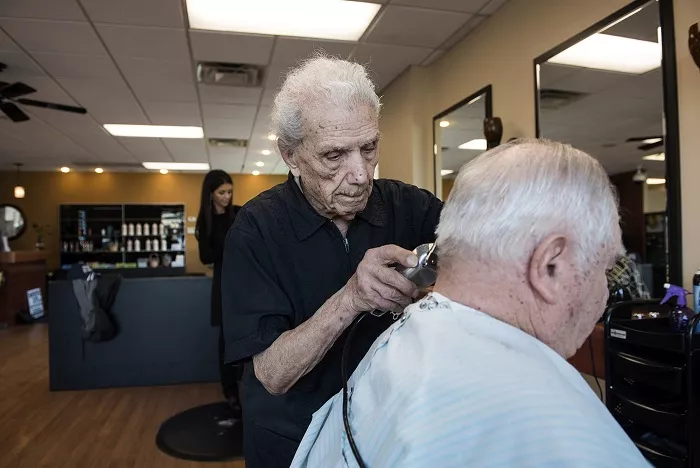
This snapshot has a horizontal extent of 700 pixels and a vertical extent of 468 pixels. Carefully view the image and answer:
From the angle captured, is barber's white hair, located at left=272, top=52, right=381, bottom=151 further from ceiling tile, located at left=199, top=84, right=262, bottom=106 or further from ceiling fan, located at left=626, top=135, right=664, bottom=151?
ceiling tile, located at left=199, top=84, right=262, bottom=106

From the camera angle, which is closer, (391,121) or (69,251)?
(391,121)

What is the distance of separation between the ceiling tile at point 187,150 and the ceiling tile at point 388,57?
405 centimetres

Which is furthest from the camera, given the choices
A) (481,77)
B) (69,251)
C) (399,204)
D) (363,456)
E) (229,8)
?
(69,251)

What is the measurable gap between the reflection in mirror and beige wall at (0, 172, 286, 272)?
8454 mm

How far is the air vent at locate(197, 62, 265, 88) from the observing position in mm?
4420

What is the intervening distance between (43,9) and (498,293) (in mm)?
3608

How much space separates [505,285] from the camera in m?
0.69

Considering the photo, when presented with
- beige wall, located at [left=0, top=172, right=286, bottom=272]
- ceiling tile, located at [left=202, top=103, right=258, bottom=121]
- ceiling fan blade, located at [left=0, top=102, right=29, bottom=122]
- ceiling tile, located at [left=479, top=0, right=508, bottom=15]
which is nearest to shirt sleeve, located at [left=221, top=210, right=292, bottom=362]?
ceiling tile, located at [left=479, top=0, right=508, bottom=15]

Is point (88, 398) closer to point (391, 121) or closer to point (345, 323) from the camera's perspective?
point (391, 121)

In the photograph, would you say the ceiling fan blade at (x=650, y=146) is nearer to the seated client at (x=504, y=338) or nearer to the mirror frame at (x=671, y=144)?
the mirror frame at (x=671, y=144)

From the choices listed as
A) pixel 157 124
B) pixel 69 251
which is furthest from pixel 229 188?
pixel 69 251

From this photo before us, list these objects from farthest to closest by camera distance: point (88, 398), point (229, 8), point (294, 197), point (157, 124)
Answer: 1. point (157, 124)
2. point (88, 398)
3. point (229, 8)
4. point (294, 197)

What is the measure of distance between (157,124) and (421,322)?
6.43 metres

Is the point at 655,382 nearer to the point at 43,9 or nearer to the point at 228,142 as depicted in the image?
the point at 43,9
